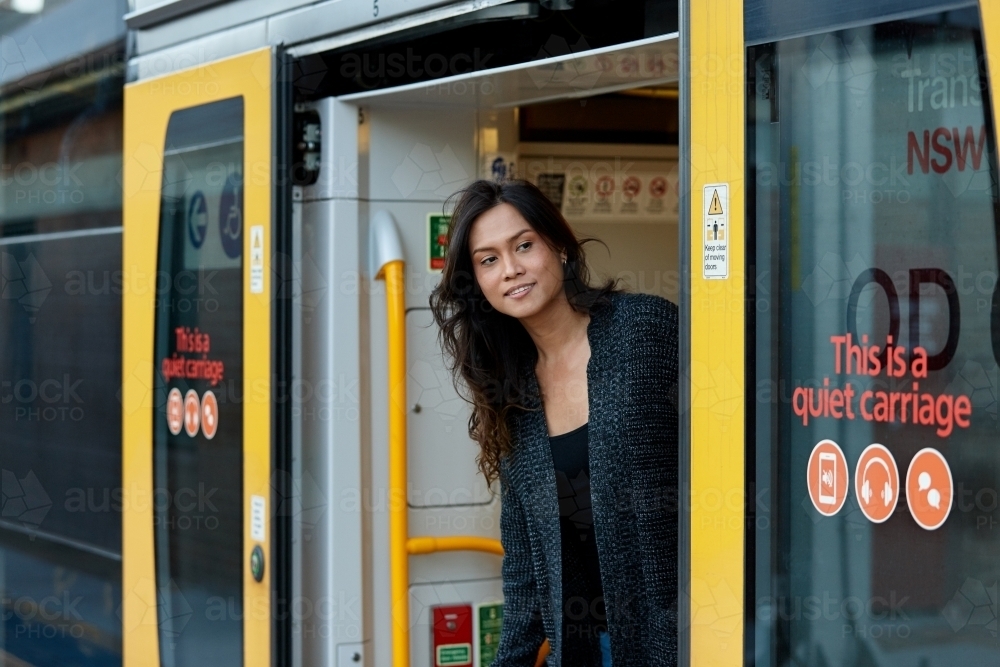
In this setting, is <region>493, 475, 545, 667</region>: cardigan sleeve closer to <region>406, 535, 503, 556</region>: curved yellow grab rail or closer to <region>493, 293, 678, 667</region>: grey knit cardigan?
<region>493, 293, 678, 667</region>: grey knit cardigan

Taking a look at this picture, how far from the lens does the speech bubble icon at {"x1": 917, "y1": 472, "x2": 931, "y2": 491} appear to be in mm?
1561

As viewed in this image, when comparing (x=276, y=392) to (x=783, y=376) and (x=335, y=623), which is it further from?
(x=783, y=376)

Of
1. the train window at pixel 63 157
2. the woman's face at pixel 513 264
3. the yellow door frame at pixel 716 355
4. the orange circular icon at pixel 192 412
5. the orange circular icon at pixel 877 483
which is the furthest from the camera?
the train window at pixel 63 157

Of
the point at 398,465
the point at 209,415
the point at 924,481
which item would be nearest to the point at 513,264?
the point at 398,465

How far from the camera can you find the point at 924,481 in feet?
5.14

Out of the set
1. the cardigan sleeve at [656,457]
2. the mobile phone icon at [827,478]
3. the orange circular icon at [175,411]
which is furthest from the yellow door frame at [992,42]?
the orange circular icon at [175,411]

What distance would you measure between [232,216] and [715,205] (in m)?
1.51

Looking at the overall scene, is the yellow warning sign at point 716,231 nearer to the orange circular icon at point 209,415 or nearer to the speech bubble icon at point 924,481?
the speech bubble icon at point 924,481

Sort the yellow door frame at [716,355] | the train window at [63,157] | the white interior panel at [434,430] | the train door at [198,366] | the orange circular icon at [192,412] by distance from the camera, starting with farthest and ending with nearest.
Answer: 1. the train window at [63,157]
2. the orange circular icon at [192,412]
3. the white interior panel at [434,430]
4. the train door at [198,366]
5. the yellow door frame at [716,355]

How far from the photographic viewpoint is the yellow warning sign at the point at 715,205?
180 centimetres

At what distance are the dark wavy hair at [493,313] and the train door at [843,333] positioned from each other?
53cm

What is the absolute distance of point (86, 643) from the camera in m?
3.73

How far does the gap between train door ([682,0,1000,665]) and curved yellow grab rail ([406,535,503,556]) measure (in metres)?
1.19

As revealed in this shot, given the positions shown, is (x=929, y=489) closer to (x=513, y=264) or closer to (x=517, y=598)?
(x=513, y=264)
